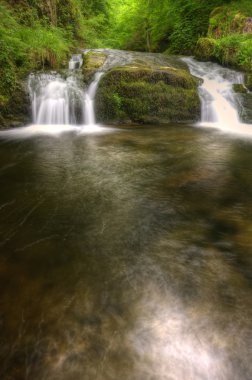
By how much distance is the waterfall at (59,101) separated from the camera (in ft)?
25.7

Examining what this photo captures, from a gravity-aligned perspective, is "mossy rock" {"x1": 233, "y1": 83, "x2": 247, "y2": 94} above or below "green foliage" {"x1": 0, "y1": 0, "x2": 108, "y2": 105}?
below

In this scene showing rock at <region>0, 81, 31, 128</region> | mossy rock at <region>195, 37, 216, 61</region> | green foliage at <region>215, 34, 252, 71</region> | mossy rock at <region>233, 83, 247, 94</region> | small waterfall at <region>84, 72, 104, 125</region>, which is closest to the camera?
rock at <region>0, 81, 31, 128</region>

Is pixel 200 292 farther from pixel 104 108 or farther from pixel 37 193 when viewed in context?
pixel 104 108

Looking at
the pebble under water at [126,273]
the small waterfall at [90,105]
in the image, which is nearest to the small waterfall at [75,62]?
the small waterfall at [90,105]

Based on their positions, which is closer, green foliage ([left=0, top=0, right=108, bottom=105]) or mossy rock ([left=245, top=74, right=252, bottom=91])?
green foliage ([left=0, top=0, right=108, bottom=105])

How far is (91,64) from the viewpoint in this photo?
9.18 metres

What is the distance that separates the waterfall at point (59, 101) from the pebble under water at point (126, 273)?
3713 mm

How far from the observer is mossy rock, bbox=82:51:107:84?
8602 mm

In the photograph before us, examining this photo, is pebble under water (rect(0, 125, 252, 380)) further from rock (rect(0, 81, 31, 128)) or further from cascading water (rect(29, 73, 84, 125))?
cascading water (rect(29, 73, 84, 125))

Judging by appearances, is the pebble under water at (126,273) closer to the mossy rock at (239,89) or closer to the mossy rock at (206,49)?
the mossy rock at (239,89)

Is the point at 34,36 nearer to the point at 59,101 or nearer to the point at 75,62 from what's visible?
the point at 75,62

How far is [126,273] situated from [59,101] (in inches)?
268

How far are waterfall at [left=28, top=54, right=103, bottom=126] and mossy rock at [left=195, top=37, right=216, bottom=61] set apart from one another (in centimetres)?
568

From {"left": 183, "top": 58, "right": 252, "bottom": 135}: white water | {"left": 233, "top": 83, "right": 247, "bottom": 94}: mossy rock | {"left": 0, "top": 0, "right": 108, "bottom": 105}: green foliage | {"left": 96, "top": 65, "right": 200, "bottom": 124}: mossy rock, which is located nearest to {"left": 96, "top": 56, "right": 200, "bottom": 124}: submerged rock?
{"left": 96, "top": 65, "right": 200, "bottom": 124}: mossy rock
